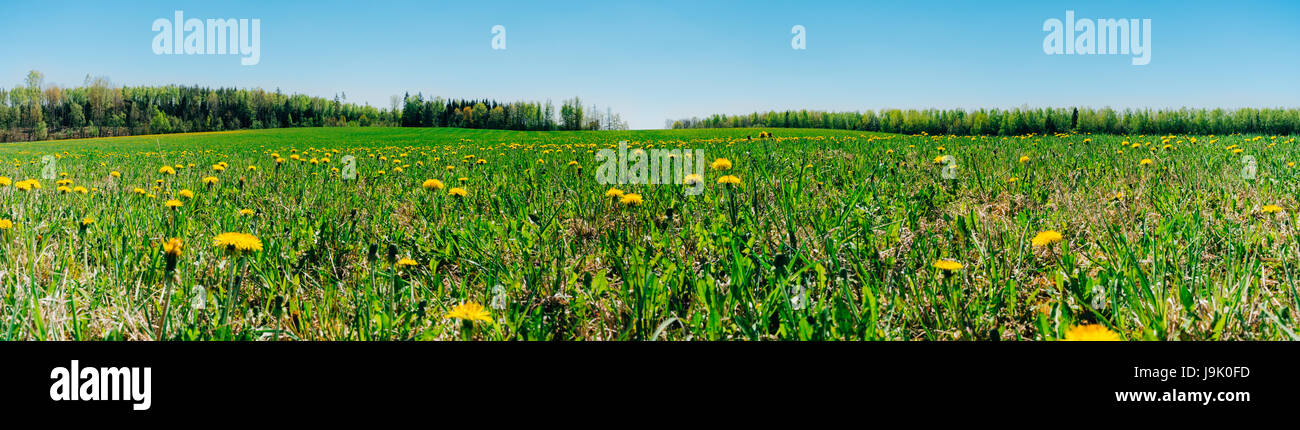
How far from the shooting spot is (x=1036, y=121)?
43.1 meters

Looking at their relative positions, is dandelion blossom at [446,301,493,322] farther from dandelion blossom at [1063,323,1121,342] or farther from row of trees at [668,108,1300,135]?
row of trees at [668,108,1300,135]

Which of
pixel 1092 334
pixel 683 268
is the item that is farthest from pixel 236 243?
pixel 1092 334

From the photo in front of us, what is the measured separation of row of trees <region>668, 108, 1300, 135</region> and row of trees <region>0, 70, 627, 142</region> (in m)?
29.3

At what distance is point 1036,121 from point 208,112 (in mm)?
81254

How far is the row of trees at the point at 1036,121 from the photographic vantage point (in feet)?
49.0

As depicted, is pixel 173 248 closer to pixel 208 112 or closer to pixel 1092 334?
pixel 1092 334

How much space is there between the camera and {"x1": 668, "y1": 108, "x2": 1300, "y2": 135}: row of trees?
587 inches

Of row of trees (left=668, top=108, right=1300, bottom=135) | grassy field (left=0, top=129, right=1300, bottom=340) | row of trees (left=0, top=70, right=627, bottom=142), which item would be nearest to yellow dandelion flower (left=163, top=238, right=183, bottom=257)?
grassy field (left=0, top=129, right=1300, bottom=340)

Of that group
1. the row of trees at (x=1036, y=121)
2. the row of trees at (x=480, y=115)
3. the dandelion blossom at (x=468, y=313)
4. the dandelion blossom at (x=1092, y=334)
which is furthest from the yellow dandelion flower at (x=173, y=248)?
the row of trees at (x=480, y=115)

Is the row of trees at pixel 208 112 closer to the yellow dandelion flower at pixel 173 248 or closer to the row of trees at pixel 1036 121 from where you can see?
the row of trees at pixel 1036 121

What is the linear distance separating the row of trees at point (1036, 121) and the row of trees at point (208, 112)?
2926cm

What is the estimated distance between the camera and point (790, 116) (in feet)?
247
